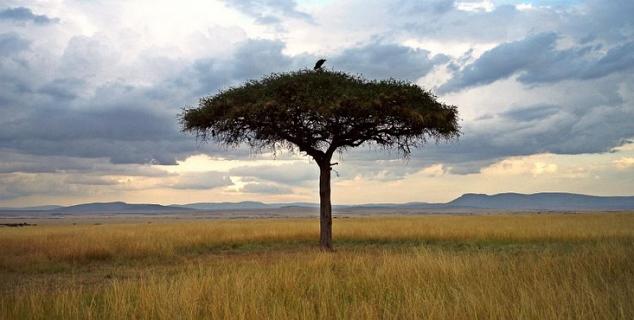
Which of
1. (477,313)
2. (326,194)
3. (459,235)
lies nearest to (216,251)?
(326,194)

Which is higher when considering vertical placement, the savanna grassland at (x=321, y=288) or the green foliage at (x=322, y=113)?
the green foliage at (x=322, y=113)

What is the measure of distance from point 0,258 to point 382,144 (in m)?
16.2

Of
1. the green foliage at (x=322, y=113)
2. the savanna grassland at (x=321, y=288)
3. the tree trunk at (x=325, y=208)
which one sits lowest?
the savanna grassland at (x=321, y=288)

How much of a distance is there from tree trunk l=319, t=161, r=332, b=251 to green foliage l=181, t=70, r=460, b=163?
636mm

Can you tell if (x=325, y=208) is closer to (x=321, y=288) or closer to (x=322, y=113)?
(x=322, y=113)

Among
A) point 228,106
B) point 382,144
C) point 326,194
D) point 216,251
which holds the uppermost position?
point 228,106

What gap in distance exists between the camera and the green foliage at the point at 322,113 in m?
22.4

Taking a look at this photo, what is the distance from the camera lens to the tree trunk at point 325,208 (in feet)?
78.2

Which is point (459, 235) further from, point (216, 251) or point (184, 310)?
point (184, 310)

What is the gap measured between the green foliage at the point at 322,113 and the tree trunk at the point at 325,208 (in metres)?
0.64

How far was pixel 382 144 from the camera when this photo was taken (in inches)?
998

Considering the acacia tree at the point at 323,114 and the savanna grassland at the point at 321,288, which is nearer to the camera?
the savanna grassland at the point at 321,288

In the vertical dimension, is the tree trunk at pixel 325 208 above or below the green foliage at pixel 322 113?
below

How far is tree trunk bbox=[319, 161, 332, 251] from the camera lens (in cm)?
2384
